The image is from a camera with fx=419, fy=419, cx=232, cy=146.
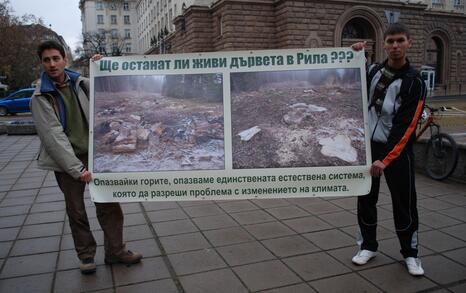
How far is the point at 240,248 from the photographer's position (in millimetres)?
4129

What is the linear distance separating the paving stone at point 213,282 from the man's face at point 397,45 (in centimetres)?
220

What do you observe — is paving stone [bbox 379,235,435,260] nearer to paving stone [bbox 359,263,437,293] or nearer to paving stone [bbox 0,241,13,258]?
paving stone [bbox 359,263,437,293]

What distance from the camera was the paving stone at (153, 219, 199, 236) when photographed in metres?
4.64

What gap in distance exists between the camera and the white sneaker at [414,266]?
343cm

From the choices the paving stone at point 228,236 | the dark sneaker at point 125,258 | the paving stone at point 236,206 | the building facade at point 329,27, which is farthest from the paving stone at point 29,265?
the building facade at point 329,27

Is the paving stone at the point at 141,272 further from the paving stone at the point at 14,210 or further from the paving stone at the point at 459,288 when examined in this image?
the paving stone at the point at 14,210

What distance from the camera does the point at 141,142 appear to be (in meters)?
3.53

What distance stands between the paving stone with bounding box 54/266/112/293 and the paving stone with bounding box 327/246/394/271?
204cm

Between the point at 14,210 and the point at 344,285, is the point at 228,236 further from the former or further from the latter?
the point at 14,210

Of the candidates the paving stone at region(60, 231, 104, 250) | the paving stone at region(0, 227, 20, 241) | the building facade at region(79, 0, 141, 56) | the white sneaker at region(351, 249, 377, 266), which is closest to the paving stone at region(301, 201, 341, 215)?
the white sneaker at region(351, 249, 377, 266)

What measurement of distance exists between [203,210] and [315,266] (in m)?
2.08

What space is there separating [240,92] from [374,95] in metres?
1.12

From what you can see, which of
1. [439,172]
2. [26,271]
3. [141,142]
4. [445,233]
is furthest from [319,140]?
[439,172]

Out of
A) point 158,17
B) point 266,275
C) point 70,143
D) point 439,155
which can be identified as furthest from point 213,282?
point 158,17
